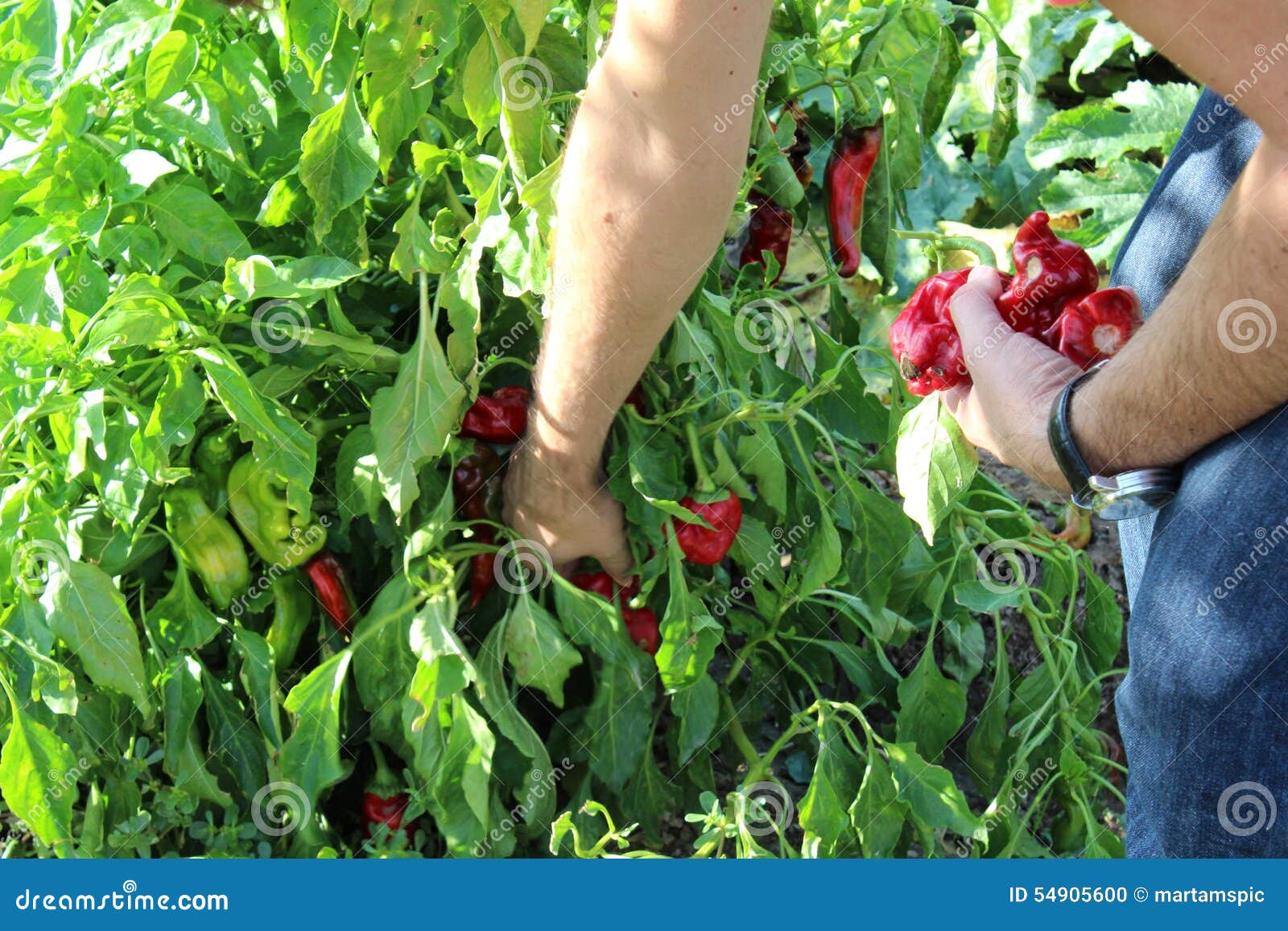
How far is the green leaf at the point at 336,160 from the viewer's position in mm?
1253

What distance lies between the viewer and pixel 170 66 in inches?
48.8

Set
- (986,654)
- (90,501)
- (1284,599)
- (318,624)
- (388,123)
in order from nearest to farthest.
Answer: (1284,599) < (388,123) < (90,501) < (318,624) < (986,654)

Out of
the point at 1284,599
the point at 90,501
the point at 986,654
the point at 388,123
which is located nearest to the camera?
the point at 1284,599

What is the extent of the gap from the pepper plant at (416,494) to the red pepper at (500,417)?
0.14 feet

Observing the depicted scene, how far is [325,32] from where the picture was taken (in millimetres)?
1279

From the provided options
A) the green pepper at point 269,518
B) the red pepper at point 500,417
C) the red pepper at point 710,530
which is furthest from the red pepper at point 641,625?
the green pepper at point 269,518

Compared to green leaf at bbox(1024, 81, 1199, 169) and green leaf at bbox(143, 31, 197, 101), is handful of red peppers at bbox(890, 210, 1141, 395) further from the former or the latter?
green leaf at bbox(1024, 81, 1199, 169)

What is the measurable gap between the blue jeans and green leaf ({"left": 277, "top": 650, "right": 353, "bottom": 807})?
77cm

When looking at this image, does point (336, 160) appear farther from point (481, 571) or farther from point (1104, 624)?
point (1104, 624)

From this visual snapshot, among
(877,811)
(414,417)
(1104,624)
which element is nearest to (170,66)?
(414,417)

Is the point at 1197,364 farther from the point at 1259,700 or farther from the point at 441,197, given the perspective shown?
the point at 441,197

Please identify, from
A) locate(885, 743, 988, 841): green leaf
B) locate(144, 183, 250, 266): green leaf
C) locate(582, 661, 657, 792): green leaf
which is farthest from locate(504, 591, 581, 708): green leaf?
locate(144, 183, 250, 266): green leaf

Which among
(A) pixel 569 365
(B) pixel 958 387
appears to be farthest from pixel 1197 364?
(A) pixel 569 365

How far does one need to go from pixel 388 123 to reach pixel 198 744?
72cm
